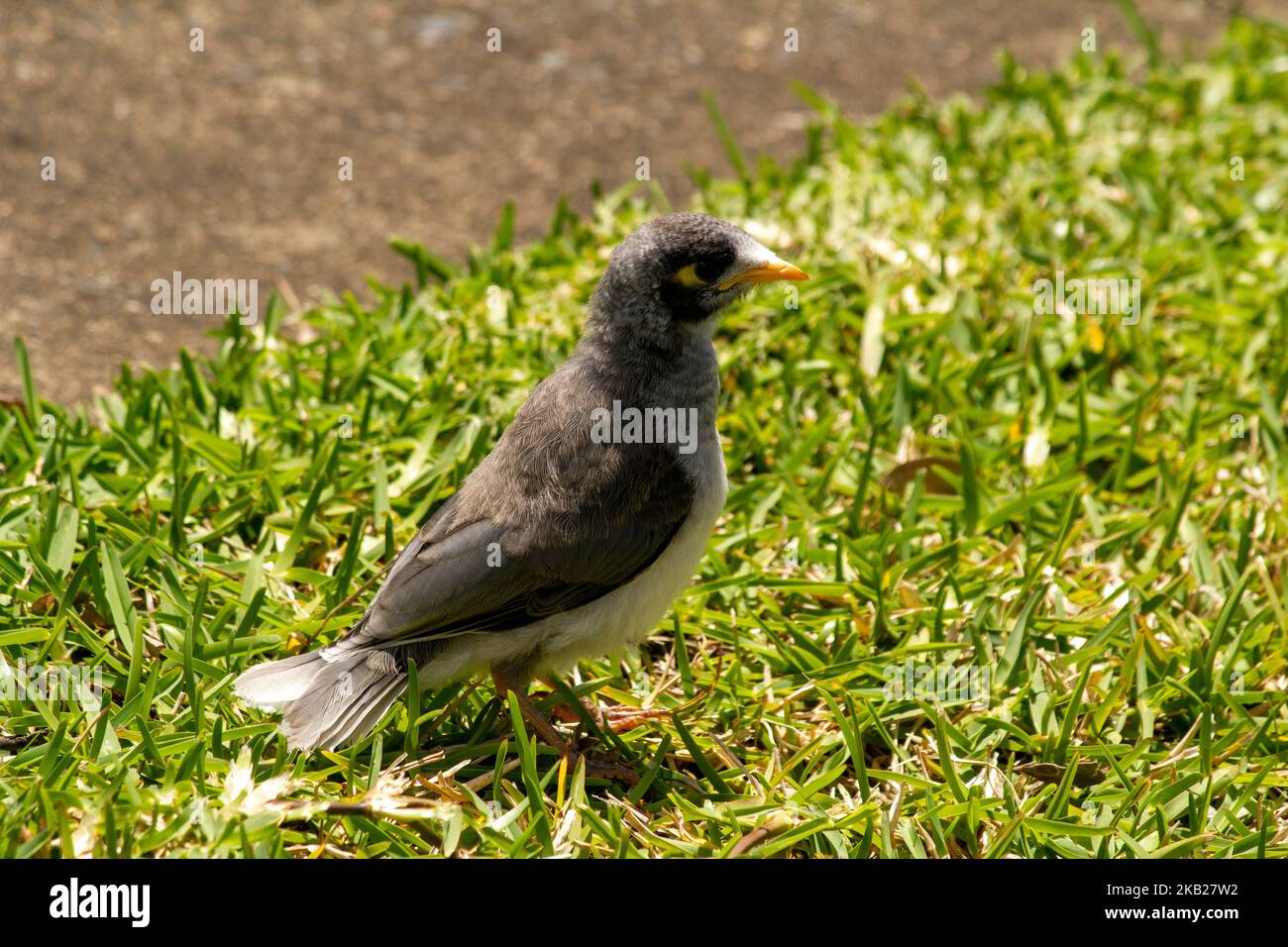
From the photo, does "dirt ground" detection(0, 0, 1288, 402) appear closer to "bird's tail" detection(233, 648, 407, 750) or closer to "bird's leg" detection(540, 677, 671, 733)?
"bird's tail" detection(233, 648, 407, 750)

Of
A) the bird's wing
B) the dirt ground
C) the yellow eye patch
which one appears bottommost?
the bird's wing

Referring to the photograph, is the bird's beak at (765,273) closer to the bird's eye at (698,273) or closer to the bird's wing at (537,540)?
the bird's eye at (698,273)

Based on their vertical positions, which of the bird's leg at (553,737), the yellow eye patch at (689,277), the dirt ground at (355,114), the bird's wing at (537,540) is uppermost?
the dirt ground at (355,114)

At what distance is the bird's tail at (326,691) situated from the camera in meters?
3.78

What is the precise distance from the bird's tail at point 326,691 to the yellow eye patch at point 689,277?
1357 mm

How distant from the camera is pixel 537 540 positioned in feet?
13.0

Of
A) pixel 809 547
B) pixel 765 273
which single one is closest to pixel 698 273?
pixel 765 273

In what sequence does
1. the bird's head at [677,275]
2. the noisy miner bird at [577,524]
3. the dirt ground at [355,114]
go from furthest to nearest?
the dirt ground at [355,114] → the bird's head at [677,275] → the noisy miner bird at [577,524]

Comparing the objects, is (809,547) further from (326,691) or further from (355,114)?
(355,114)

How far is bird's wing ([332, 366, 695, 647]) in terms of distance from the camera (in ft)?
12.8

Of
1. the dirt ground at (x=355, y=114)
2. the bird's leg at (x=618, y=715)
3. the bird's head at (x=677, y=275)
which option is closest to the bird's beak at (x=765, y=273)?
the bird's head at (x=677, y=275)

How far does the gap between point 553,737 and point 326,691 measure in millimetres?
642

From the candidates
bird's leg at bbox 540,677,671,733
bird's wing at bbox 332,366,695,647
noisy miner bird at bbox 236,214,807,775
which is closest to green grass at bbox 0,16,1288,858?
bird's leg at bbox 540,677,671,733

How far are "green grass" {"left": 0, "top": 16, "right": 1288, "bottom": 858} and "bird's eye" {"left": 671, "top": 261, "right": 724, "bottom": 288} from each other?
1.03 metres
